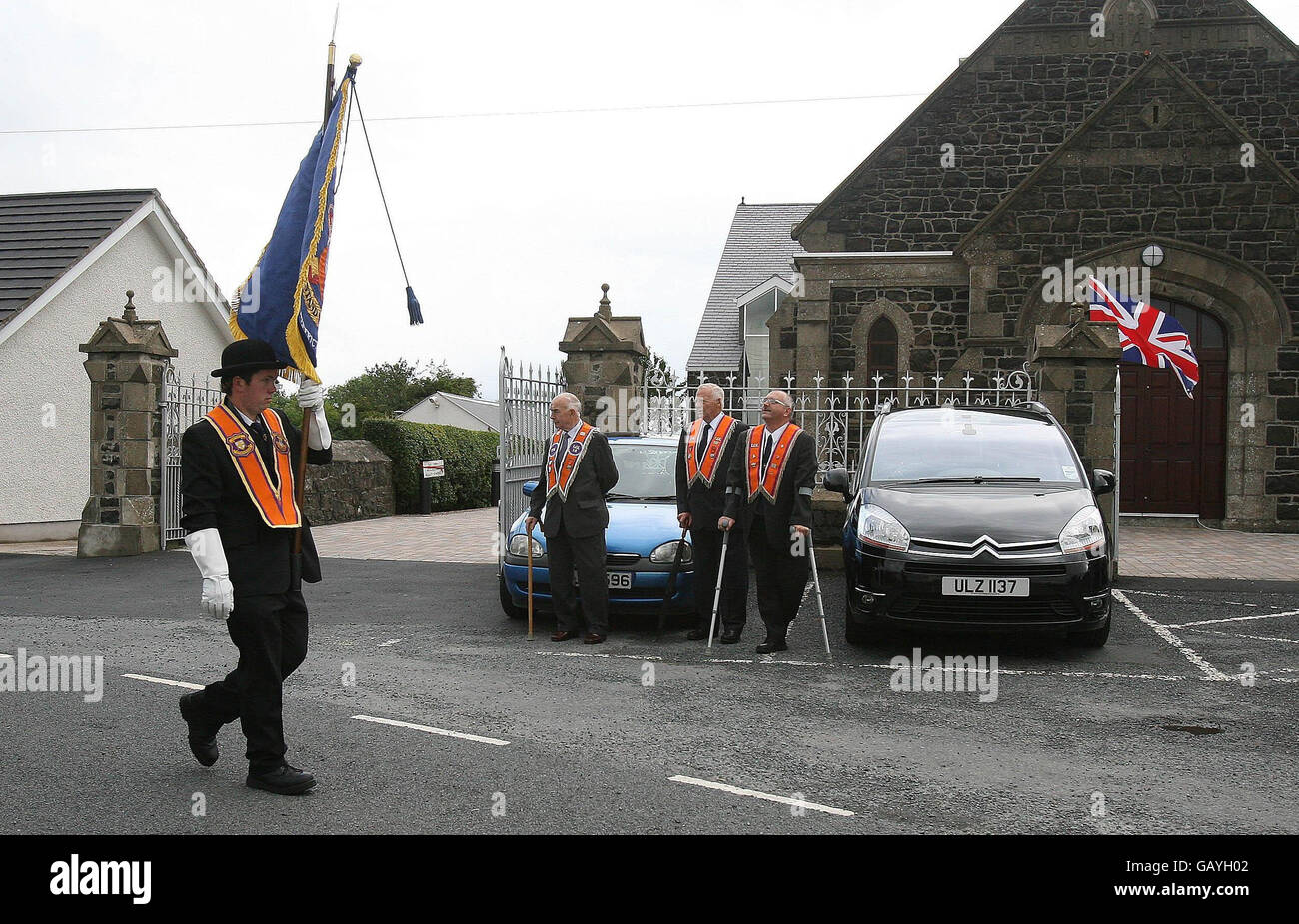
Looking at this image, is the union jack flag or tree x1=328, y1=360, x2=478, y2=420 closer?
the union jack flag

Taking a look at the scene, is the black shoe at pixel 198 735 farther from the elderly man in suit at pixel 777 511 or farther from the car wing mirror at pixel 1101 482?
the car wing mirror at pixel 1101 482

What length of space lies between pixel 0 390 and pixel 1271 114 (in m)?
21.8

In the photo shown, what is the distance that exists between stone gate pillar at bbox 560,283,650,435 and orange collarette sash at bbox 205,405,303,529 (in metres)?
7.91

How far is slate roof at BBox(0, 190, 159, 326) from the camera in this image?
1864 cm

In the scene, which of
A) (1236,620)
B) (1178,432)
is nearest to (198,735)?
(1236,620)

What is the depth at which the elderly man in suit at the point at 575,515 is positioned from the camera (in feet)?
28.6

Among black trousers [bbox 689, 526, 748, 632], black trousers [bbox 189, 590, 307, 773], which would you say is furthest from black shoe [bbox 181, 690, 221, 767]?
black trousers [bbox 689, 526, 748, 632]

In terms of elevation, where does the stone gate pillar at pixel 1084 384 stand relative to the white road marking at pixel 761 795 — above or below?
above

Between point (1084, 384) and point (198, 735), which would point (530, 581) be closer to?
point (198, 735)

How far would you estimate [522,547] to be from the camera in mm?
9516

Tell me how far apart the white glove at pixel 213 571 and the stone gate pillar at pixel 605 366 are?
833 cm

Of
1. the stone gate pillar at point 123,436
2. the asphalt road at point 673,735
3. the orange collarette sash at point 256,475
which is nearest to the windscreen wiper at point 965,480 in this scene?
the asphalt road at point 673,735

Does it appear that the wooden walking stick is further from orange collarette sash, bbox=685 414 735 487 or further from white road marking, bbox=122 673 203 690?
white road marking, bbox=122 673 203 690
